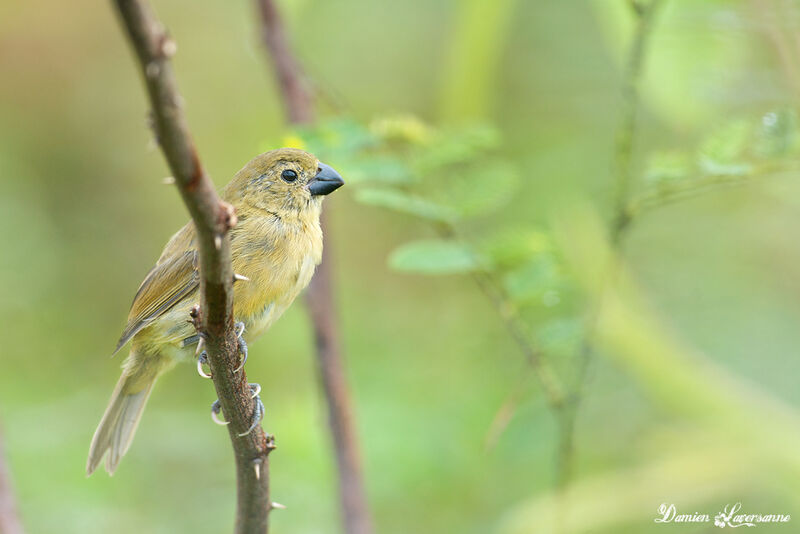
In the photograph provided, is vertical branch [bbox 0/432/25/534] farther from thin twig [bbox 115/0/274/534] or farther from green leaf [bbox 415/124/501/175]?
green leaf [bbox 415/124/501/175]

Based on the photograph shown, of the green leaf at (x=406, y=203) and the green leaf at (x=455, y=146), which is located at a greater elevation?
the green leaf at (x=455, y=146)

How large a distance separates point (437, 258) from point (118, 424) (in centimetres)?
136

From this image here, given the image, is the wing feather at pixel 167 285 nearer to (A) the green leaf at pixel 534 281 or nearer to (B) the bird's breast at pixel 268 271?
(B) the bird's breast at pixel 268 271

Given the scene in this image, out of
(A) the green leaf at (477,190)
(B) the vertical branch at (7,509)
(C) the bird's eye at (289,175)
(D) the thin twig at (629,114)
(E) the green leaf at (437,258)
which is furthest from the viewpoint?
(C) the bird's eye at (289,175)

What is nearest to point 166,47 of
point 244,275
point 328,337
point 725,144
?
point 244,275

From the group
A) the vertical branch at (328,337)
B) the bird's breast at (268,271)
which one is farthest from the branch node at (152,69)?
the vertical branch at (328,337)

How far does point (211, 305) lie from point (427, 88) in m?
5.53

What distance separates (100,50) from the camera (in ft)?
23.5

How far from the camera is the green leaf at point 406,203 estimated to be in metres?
3.20

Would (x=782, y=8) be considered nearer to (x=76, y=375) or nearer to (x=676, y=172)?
(x=676, y=172)

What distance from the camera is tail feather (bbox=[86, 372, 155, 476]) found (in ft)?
11.2

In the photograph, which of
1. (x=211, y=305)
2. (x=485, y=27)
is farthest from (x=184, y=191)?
(x=485, y=27)

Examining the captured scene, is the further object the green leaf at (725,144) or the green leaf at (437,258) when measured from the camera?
the green leaf at (437,258)
